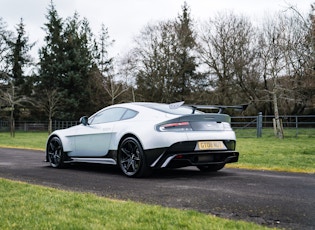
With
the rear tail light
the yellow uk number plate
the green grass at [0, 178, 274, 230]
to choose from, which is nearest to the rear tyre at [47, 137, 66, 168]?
the rear tail light

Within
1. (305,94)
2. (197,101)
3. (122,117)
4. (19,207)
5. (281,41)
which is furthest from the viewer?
(197,101)

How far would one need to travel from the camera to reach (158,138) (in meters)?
6.21

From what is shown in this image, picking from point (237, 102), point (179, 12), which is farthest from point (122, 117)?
point (179, 12)

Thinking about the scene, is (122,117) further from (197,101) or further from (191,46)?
(191,46)

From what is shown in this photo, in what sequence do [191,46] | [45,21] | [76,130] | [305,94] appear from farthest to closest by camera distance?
1. [45,21]
2. [191,46]
3. [305,94]
4. [76,130]

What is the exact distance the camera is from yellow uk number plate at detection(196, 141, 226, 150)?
6348 millimetres

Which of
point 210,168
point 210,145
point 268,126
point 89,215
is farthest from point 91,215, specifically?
point 268,126

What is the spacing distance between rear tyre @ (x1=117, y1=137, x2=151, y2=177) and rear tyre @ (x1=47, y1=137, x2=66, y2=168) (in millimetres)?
1908

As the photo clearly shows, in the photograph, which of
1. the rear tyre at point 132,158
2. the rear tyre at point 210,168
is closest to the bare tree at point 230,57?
the rear tyre at point 210,168

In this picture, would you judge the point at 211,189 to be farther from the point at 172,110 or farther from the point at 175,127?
the point at 172,110

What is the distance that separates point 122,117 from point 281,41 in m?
23.4

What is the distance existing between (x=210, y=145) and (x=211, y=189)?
128 centimetres

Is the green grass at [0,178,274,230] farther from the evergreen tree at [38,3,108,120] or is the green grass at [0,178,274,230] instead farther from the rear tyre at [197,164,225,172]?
the evergreen tree at [38,3,108,120]

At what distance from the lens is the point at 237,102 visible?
113ft
